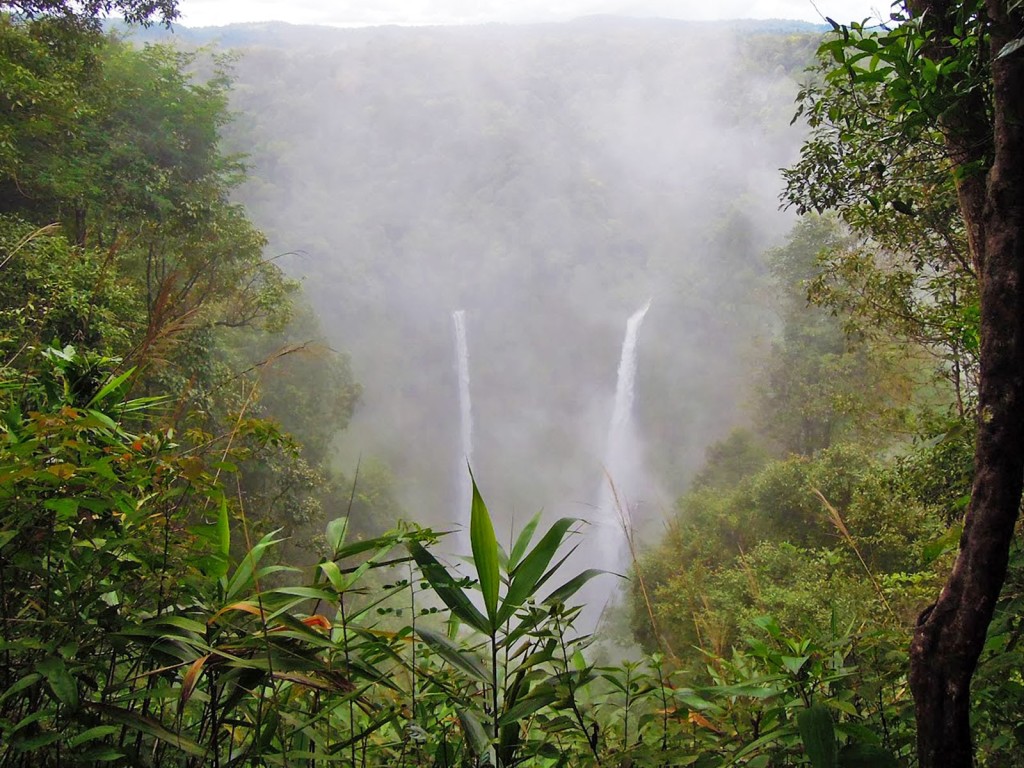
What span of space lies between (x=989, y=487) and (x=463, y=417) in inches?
896

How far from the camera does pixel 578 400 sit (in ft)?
77.7

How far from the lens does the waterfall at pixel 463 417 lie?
2100 centimetres

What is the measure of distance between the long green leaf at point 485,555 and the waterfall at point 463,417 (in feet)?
66.0

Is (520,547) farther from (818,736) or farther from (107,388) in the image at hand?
(107,388)

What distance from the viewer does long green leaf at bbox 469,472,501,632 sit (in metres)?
0.61

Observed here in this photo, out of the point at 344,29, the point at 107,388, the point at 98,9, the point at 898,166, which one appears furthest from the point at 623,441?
the point at 344,29

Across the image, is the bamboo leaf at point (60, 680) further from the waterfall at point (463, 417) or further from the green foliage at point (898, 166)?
the waterfall at point (463, 417)

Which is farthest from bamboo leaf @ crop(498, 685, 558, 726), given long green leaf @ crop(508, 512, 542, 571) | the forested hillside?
long green leaf @ crop(508, 512, 542, 571)

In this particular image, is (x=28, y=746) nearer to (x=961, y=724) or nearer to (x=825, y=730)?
(x=825, y=730)

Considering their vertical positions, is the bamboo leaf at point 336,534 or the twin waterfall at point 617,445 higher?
the twin waterfall at point 617,445

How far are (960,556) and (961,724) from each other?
0.18 meters

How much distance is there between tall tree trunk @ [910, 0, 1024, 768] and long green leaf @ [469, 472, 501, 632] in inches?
19.7

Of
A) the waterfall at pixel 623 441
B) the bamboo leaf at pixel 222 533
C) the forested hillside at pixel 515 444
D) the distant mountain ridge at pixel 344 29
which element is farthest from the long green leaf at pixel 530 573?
the distant mountain ridge at pixel 344 29

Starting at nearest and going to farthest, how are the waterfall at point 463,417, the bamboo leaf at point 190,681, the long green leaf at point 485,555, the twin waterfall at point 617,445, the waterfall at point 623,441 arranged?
the bamboo leaf at point 190,681 → the long green leaf at point 485,555 → the twin waterfall at point 617,445 → the waterfall at point 623,441 → the waterfall at point 463,417
